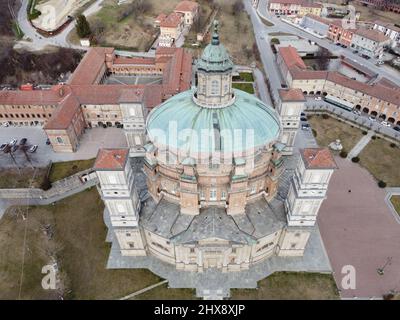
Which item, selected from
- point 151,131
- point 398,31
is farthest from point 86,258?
point 398,31

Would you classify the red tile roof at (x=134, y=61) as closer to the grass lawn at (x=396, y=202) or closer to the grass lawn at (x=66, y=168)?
the grass lawn at (x=66, y=168)

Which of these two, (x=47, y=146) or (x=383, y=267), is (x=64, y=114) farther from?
(x=383, y=267)

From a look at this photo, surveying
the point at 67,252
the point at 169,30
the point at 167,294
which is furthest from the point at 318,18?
the point at 67,252

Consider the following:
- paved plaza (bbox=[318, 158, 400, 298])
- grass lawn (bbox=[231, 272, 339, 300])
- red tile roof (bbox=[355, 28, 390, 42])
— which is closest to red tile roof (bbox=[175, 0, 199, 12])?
red tile roof (bbox=[355, 28, 390, 42])

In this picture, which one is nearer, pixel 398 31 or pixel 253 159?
pixel 253 159

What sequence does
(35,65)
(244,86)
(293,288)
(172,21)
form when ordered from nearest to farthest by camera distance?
(293,288) → (244,86) → (35,65) → (172,21)

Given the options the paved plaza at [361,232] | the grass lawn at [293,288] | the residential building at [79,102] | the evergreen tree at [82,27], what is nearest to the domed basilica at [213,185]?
the grass lawn at [293,288]
